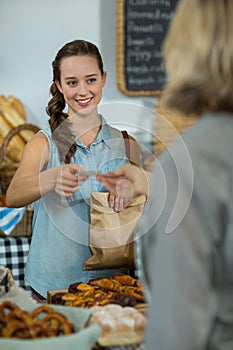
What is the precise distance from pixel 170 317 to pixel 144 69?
3047 mm

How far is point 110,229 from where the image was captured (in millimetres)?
1901

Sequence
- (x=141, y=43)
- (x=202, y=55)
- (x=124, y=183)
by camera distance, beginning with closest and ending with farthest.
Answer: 1. (x=202, y=55)
2. (x=124, y=183)
3. (x=141, y=43)

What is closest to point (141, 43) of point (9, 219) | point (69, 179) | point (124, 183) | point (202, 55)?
point (9, 219)

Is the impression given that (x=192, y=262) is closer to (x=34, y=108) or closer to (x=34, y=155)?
(x=34, y=155)

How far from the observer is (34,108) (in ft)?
12.8

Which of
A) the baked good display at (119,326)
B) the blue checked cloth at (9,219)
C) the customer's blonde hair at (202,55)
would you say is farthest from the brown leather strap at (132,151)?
the blue checked cloth at (9,219)

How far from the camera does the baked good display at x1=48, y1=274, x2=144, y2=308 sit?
1.61 meters

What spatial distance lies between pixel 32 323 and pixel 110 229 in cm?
60

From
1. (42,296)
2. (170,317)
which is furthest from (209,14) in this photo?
(42,296)

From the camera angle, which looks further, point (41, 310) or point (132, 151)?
point (132, 151)

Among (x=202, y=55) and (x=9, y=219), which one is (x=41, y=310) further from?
(x=9, y=219)

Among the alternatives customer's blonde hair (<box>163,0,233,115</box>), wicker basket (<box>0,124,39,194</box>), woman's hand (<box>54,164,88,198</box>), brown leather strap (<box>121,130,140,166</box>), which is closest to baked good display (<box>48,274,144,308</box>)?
woman's hand (<box>54,164,88,198</box>)

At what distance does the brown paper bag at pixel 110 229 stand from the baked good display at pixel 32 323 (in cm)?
49

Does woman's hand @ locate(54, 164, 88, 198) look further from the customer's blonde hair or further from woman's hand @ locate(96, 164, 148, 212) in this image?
the customer's blonde hair
